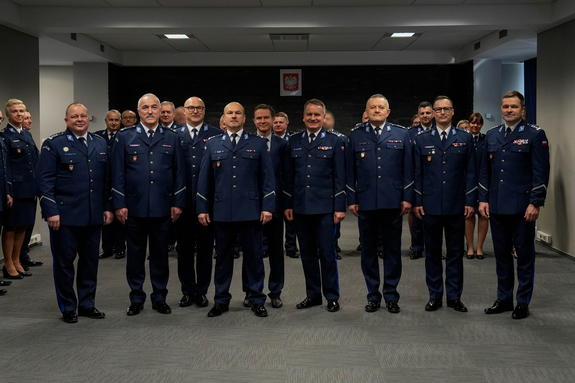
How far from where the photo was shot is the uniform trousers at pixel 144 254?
4512 mm

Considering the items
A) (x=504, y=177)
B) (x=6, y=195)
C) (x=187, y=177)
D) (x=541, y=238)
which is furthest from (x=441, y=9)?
(x=6, y=195)

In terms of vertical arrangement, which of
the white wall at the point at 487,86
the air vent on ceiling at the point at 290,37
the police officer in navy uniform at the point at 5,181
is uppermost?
the air vent on ceiling at the point at 290,37

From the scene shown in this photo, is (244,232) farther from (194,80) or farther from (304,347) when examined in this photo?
(194,80)

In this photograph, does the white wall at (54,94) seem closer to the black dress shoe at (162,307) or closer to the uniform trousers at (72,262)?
the uniform trousers at (72,262)

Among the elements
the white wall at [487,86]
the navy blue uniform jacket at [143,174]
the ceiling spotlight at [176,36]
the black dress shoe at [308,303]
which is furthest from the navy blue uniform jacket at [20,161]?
the white wall at [487,86]

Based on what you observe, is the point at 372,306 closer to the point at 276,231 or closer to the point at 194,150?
the point at 276,231

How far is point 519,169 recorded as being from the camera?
4355 millimetres

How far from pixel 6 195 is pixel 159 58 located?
6878 millimetres

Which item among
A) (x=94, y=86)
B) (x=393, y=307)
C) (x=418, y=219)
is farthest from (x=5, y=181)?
(x=94, y=86)

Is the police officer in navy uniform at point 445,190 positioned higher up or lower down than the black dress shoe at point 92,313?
higher up

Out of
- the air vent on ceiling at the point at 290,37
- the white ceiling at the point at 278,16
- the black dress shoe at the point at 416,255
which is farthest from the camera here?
Result: the air vent on ceiling at the point at 290,37

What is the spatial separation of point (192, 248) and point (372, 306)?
60.1 inches

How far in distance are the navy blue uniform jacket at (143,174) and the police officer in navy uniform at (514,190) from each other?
7.87 ft

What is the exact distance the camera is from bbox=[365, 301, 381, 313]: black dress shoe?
462 cm
